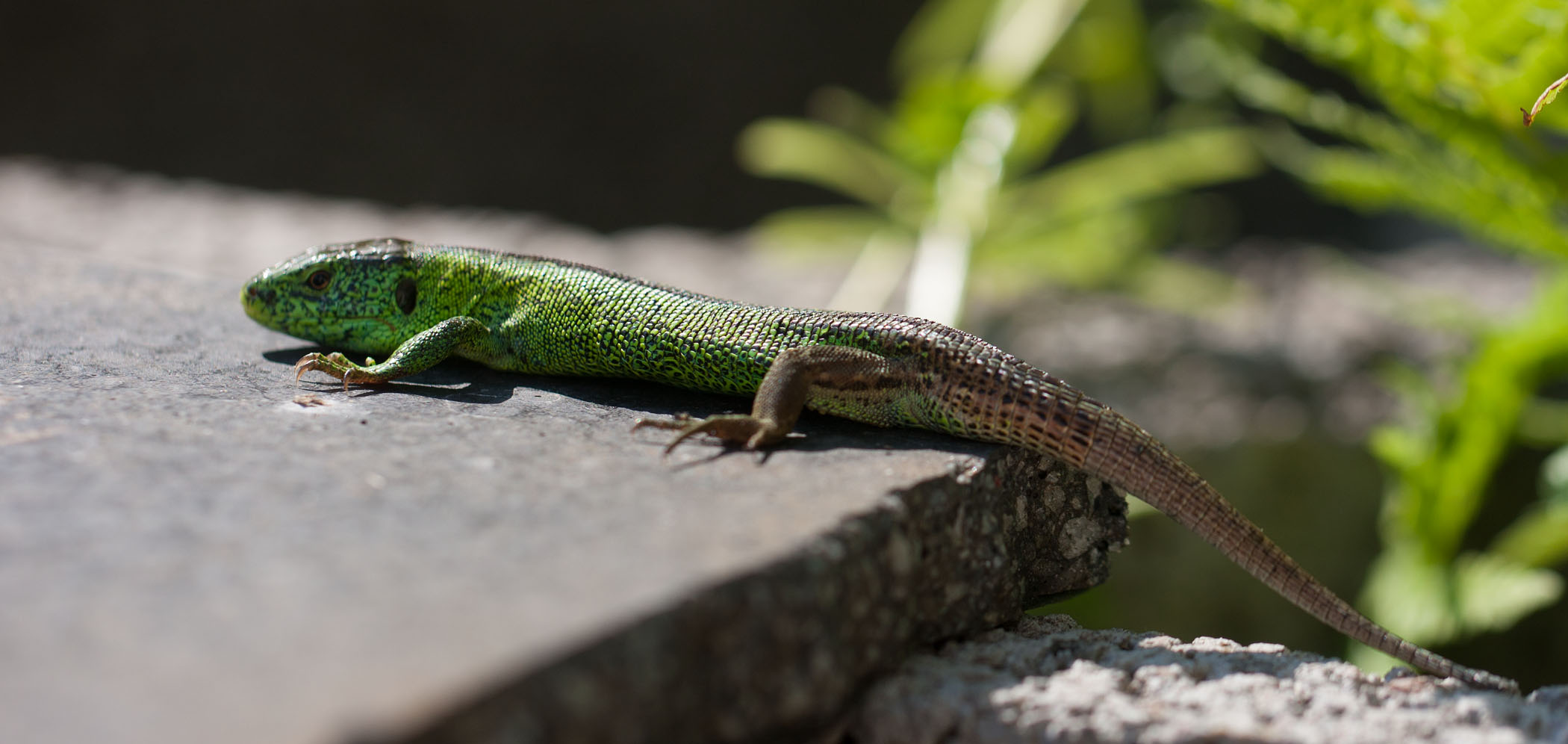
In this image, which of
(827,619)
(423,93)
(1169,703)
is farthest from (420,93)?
(1169,703)

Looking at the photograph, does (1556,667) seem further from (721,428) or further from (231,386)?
(231,386)

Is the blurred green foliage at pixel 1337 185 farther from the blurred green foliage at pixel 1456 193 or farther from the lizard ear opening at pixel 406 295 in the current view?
the lizard ear opening at pixel 406 295

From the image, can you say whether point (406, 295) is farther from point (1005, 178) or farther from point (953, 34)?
point (953, 34)

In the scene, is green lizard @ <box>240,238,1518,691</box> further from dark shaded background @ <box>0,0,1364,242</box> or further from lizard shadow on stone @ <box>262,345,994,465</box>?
dark shaded background @ <box>0,0,1364,242</box>

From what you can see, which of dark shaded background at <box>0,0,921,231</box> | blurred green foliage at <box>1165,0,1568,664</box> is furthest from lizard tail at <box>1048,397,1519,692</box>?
dark shaded background at <box>0,0,921,231</box>

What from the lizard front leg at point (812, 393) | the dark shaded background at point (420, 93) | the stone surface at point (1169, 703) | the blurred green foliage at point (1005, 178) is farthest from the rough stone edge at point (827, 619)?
the dark shaded background at point (420, 93)

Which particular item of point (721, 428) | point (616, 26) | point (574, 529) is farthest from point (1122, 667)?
point (616, 26)
